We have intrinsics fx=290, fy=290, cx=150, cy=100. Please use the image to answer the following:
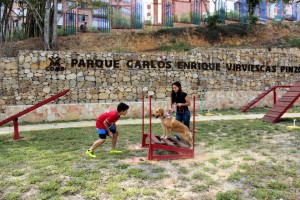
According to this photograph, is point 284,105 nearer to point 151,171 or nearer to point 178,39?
point 151,171

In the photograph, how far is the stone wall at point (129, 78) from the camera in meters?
12.6

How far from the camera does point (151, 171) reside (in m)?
5.12

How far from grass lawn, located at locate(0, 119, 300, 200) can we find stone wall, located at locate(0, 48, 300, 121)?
5.26 metres

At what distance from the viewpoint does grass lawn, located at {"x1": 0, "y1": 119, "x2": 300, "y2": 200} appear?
4.27 m

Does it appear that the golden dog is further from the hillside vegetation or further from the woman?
the hillside vegetation

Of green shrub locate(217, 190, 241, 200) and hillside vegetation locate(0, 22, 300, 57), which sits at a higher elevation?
hillside vegetation locate(0, 22, 300, 57)

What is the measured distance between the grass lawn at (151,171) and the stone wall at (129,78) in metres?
5.26

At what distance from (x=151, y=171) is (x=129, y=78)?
30.0ft

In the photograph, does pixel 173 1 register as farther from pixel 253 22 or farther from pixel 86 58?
pixel 86 58

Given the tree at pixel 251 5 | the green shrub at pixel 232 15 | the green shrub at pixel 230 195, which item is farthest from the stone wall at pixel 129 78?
the green shrub at pixel 230 195

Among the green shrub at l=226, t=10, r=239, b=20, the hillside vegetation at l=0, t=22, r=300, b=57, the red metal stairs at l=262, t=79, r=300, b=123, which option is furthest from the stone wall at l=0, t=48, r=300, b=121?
the green shrub at l=226, t=10, r=239, b=20

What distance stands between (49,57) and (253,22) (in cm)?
1699

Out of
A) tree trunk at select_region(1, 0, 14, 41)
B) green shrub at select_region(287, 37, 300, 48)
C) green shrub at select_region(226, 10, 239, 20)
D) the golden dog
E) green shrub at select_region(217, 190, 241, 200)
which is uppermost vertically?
green shrub at select_region(226, 10, 239, 20)

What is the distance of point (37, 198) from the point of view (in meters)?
4.12
